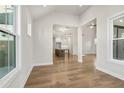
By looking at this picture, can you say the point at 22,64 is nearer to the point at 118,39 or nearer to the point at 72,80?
the point at 72,80

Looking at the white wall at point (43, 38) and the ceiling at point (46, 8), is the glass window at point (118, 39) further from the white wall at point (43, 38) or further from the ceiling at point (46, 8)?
the white wall at point (43, 38)

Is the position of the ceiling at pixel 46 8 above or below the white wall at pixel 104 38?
above

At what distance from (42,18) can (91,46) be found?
29.8 ft

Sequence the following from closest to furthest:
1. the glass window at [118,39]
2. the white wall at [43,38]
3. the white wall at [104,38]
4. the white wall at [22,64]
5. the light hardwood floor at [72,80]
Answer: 1. the white wall at [22,64]
2. the light hardwood floor at [72,80]
3. the white wall at [104,38]
4. the glass window at [118,39]
5. the white wall at [43,38]

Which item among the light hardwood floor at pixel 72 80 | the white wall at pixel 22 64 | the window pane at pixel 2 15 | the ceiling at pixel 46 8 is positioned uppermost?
the ceiling at pixel 46 8

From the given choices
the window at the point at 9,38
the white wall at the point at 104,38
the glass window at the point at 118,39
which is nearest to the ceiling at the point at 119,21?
the glass window at the point at 118,39

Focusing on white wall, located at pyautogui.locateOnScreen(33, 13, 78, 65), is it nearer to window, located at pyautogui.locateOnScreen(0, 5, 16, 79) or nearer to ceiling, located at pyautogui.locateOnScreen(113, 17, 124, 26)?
ceiling, located at pyautogui.locateOnScreen(113, 17, 124, 26)

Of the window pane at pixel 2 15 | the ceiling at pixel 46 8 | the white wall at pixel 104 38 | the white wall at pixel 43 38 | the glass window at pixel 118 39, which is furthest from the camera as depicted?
the white wall at pixel 43 38

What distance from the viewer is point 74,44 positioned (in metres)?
11.3

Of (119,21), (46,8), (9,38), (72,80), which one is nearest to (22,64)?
(9,38)

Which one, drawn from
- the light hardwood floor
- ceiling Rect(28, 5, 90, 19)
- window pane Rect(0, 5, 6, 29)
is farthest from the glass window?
window pane Rect(0, 5, 6, 29)

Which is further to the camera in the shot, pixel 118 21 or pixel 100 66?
pixel 100 66
